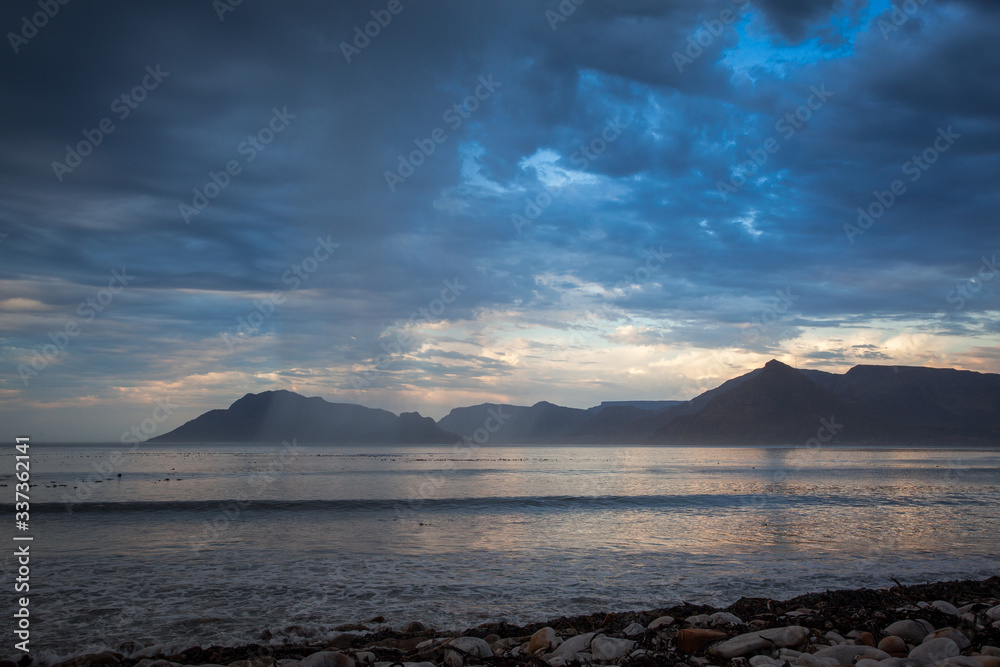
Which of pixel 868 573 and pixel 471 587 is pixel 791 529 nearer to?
pixel 868 573

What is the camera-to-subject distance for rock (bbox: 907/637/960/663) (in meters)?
7.13

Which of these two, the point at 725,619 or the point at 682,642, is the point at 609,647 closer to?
the point at 682,642

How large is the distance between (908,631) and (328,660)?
9249mm

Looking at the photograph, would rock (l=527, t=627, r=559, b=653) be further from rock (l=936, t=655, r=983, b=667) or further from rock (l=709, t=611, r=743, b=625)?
rock (l=936, t=655, r=983, b=667)

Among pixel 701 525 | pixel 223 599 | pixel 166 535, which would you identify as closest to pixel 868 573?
pixel 701 525

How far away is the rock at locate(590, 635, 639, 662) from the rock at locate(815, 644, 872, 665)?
2.60 metres

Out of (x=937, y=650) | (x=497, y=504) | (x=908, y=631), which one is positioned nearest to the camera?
(x=937, y=650)

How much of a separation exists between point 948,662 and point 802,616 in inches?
157

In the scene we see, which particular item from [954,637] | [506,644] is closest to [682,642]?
[506,644]

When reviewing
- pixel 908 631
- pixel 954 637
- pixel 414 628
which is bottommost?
pixel 414 628

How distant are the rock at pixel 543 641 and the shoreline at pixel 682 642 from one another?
0.7 inches

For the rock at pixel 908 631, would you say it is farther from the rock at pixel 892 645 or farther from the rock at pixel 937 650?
the rock at pixel 937 650

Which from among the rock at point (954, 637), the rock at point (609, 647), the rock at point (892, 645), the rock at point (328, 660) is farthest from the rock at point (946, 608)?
the rock at point (328, 660)

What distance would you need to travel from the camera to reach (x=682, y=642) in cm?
814
